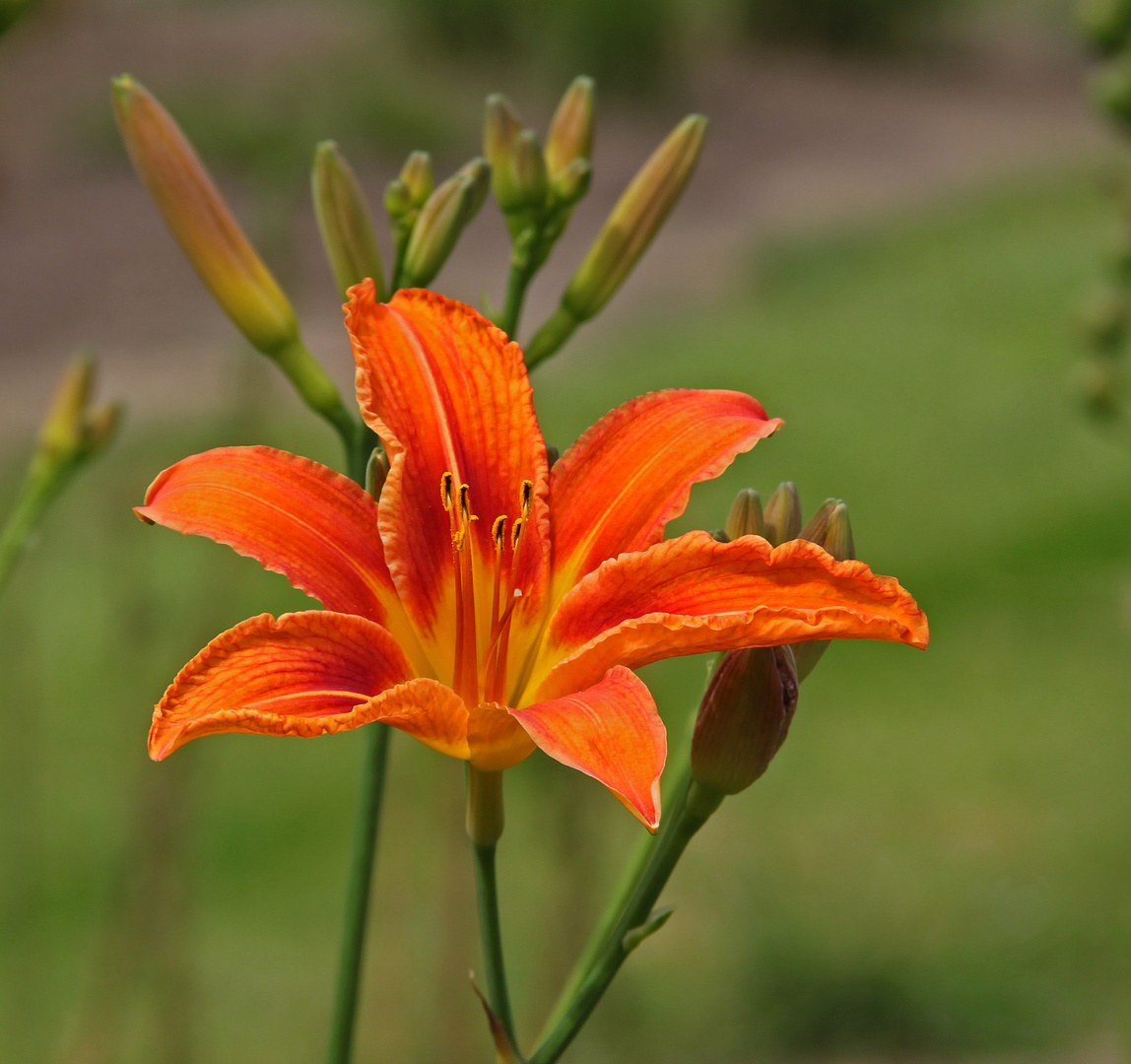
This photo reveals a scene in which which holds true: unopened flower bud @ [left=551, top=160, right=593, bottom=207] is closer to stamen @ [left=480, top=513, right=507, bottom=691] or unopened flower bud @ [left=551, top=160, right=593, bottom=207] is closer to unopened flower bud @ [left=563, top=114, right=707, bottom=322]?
unopened flower bud @ [left=563, top=114, right=707, bottom=322]

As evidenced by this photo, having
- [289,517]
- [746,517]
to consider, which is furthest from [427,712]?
[746,517]

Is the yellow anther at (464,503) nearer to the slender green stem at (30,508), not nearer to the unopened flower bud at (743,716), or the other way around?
the unopened flower bud at (743,716)

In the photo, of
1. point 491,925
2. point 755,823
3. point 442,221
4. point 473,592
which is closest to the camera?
point 491,925

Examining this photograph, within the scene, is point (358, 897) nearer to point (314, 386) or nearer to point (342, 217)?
point (314, 386)

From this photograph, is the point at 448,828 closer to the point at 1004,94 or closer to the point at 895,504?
the point at 895,504

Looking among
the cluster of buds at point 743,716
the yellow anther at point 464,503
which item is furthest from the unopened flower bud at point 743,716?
the yellow anther at point 464,503

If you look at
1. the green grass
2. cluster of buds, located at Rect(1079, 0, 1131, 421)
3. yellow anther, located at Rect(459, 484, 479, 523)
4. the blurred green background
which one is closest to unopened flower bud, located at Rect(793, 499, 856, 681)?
yellow anther, located at Rect(459, 484, 479, 523)
